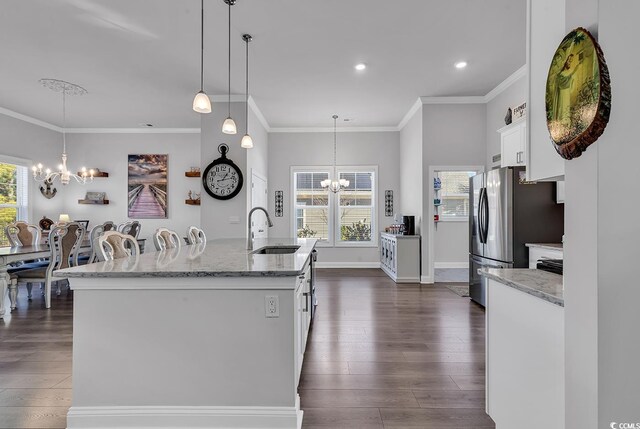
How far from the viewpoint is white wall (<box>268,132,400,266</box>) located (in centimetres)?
754

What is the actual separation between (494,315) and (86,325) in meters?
2.18

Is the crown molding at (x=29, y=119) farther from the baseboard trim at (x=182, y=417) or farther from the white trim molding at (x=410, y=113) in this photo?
the white trim molding at (x=410, y=113)

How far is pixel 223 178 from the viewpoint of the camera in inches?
215

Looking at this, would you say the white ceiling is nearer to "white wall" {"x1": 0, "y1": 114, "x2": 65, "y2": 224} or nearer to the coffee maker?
"white wall" {"x1": 0, "y1": 114, "x2": 65, "y2": 224}

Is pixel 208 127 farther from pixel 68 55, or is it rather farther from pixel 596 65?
pixel 596 65

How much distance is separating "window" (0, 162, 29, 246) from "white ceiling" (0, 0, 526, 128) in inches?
45.7

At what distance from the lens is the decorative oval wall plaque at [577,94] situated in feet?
3.27

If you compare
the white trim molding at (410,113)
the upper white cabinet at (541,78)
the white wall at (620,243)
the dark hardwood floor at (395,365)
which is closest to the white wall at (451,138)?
the white trim molding at (410,113)

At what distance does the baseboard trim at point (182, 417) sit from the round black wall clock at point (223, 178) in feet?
12.9

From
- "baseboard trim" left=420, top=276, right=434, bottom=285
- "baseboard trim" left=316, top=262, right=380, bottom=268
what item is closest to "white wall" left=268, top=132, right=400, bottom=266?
"baseboard trim" left=316, top=262, right=380, bottom=268

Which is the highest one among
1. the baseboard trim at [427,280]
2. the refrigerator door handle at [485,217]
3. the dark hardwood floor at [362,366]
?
the refrigerator door handle at [485,217]

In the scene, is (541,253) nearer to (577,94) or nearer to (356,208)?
(577,94)

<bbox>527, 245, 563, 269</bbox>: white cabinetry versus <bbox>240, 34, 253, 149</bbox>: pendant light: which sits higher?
<bbox>240, 34, 253, 149</bbox>: pendant light

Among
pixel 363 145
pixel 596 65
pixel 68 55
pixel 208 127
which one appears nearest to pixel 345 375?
pixel 596 65
